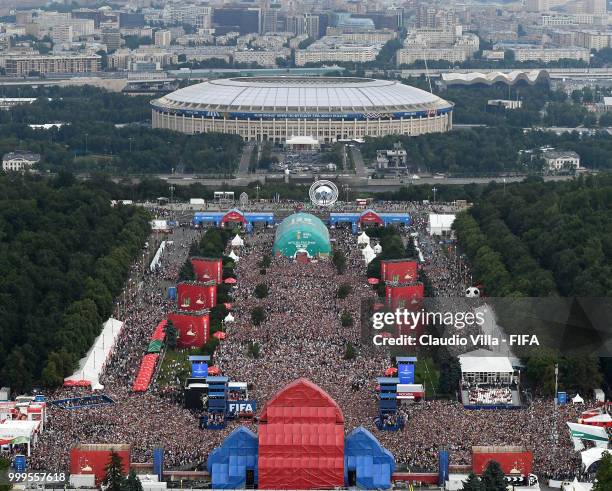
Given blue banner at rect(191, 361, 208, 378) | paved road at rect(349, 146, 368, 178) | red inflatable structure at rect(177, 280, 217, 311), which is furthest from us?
paved road at rect(349, 146, 368, 178)

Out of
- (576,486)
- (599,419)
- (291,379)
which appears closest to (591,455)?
(576,486)

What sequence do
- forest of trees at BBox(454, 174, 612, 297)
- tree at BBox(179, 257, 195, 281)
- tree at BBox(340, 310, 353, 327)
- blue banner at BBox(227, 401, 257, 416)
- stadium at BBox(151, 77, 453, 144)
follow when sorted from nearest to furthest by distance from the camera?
blue banner at BBox(227, 401, 257, 416), tree at BBox(340, 310, 353, 327), forest of trees at BBox(454, 174, 612, 297), tree at BBox(179, 257, 195, 281), stadium at BBox(151, 77, 453, 144)

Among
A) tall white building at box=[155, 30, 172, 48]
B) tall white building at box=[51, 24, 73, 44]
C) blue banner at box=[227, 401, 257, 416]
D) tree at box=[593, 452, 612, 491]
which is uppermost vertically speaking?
tree at box=[593, 452, 612, 491]

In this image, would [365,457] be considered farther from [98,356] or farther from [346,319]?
[346,319]

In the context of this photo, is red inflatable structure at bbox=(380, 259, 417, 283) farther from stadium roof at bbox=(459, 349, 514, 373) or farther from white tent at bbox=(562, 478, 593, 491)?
white tent at bbox=(562, 478, 593, 491)

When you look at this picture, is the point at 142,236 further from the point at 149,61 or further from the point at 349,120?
the point at 149,61

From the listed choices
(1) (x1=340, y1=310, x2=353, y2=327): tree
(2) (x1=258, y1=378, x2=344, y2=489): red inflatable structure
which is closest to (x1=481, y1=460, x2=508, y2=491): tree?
(2) (x1=258, y1=378, x2=344, y2=489): red inflatable structure

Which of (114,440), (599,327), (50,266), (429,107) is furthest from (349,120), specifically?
(114,440)
